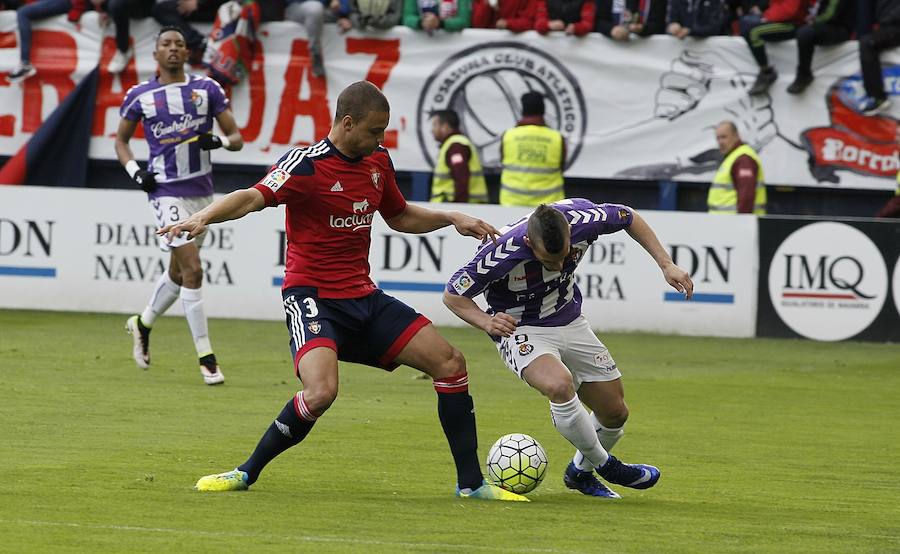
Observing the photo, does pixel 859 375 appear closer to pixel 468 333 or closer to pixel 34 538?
pixel 468 333

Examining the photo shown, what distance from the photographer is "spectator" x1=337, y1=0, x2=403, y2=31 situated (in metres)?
17.7

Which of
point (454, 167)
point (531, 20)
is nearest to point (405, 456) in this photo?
point (454, 167)

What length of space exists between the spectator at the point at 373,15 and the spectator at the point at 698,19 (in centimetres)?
323

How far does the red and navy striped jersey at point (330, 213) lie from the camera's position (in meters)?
6.96

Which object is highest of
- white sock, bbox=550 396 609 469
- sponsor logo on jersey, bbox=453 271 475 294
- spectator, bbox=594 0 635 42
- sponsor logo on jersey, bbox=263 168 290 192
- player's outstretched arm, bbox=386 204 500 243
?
sponsor logo on jersey, bbox=263 168 290 192

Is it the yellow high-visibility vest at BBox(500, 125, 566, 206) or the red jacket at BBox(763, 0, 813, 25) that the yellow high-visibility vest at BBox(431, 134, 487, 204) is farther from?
the red jacket at BBox(763, 0, 813, 25)

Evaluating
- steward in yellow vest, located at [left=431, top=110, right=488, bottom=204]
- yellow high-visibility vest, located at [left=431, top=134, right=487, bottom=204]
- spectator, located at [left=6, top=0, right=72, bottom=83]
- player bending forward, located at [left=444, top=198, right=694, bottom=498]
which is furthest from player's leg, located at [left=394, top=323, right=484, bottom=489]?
spectator, located at [left=6, top=0, right=72, bottom=83]

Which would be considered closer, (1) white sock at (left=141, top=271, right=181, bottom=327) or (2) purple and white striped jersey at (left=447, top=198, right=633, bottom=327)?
(2) purple and white striped jersey at (left=447, top=198, right=633, bottom=327)

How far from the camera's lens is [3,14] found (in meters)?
18.2

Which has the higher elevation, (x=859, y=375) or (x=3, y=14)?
(x=3, y=14)

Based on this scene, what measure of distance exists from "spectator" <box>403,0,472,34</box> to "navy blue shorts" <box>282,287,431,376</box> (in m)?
10.9

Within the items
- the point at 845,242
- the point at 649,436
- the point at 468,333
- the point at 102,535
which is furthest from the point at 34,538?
the point at 845,242

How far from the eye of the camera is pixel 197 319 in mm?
11281

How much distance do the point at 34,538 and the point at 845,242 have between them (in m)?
11.2
